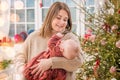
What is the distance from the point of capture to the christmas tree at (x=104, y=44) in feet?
6.77

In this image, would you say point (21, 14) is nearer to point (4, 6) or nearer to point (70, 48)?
point (4, 6)

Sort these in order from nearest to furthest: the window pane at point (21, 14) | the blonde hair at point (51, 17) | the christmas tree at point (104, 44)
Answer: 1. the blonde hair at point (51, 17)
2. the christmas tree at point (104, 44)
3. the window pane at point (21, 14)

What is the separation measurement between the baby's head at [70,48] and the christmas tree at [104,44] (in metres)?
0.61

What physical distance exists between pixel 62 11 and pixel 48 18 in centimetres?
10

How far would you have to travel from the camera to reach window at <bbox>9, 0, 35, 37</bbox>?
4840mm

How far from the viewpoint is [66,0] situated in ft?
15.0

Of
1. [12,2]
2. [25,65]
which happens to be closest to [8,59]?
[12,2]

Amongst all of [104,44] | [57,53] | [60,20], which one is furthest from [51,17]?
[104,44]

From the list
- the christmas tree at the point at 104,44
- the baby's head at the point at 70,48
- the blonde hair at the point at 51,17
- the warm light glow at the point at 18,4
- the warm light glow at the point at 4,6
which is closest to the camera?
the baby's head at the point at 70,48

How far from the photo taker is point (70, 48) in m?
1.42

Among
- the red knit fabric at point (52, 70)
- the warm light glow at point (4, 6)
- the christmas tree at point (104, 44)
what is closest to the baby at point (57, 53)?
the red knit fabric at point (52, 70)

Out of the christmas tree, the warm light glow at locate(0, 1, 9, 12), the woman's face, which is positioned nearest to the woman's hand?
the woman's face

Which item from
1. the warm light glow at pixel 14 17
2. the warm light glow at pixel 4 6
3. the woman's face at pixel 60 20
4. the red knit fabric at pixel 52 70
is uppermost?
the warm light glow at pixel 4 6

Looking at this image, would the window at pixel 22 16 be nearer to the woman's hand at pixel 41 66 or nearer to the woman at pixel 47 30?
the woman at pixel 47 30
